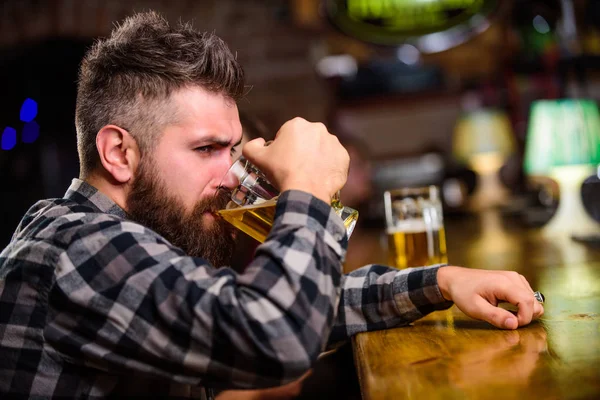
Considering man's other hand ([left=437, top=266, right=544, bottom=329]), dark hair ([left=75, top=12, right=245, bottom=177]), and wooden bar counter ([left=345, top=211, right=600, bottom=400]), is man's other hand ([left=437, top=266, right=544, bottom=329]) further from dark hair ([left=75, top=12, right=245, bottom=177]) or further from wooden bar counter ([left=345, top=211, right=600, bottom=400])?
dark hair ([left=75, top=12, right=245, bottom=177])

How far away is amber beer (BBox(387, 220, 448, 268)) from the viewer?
1443 mm

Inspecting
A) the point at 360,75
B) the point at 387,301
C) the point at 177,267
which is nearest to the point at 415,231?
the point at 387,301

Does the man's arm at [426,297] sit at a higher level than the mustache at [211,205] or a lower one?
lower

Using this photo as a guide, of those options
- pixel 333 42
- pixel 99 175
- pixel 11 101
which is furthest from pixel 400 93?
pixel 99 175

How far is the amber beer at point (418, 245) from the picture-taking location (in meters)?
1.44

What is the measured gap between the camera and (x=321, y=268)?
824 mm

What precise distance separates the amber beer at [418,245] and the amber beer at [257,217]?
38cm

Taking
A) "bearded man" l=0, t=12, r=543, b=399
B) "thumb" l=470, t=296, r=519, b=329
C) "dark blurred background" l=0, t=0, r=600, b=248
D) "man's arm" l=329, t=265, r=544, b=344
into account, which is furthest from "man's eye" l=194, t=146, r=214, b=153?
"dark blurred background" l=0, t=0, r=600, b=248

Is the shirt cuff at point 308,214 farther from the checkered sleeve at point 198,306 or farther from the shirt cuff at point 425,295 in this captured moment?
the shirt cuff at point 425,295

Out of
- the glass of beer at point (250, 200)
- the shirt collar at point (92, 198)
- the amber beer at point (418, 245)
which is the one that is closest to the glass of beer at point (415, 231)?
the amber beer at point (418, 245)

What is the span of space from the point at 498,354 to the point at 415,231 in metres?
0.68

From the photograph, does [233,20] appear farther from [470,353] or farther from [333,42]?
[470,353]

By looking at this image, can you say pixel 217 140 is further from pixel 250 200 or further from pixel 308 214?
pixel 308 214

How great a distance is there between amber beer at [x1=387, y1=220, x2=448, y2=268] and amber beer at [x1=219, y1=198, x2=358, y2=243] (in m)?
0.38
